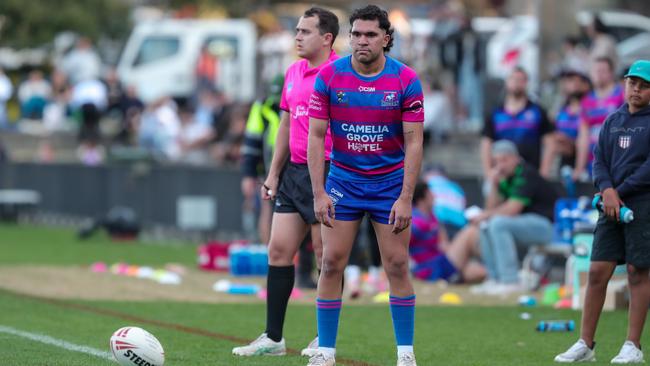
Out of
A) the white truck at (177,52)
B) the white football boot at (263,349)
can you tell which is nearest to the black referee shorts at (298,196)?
the white football boot at (263,349)

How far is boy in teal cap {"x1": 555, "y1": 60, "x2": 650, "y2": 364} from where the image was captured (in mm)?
9383

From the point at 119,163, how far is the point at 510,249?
995 centimetres

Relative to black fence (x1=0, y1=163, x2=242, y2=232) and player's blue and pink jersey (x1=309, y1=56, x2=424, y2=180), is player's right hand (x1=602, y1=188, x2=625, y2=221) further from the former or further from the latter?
black fence (x1=0, y1=163, x2=242, y2=232)

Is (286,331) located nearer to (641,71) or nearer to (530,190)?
(641,71)

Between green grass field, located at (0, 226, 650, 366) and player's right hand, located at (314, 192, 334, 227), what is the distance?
1.11 metres

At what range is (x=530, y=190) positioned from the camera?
1526cm

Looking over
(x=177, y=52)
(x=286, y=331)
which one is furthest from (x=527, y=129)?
(x=177, y=52)

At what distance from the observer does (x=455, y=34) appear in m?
23.2

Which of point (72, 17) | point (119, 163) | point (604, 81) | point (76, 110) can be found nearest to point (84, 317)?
point (604, 81)

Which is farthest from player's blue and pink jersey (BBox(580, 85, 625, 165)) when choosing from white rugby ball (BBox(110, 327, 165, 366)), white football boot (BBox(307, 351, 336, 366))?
white rugby ball (BBox(110, 327, 165, 366))

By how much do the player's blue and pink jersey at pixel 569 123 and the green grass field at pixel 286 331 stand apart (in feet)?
13.8

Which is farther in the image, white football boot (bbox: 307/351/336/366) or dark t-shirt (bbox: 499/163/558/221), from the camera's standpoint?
dark t-shirt (bbox: 499/163/558/221)

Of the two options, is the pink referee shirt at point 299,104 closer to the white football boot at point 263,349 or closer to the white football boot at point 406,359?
the white football boot at point 263,349

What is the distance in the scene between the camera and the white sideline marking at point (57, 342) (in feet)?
31.2
